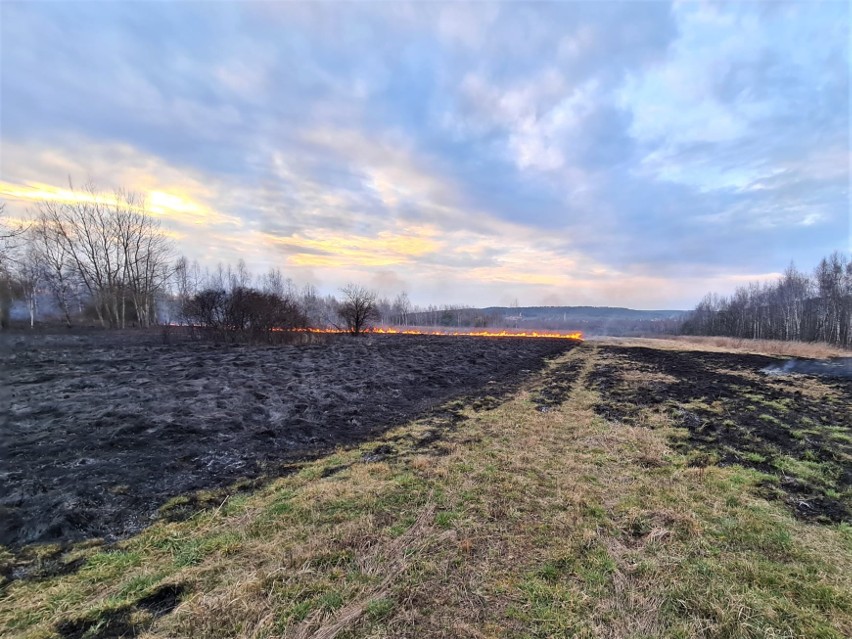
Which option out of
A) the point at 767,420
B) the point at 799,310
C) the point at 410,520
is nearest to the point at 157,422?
the point at 410,520

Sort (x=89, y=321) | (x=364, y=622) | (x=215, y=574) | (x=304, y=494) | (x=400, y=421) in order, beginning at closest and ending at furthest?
(x=364, y=622)
(x=215, y=574)
(x=304, y=494)
(x=400, y=421)
(x=89, y=321)

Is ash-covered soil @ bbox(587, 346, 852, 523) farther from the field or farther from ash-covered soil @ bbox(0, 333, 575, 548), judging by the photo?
ash-covered soil @ bbox(0, 333, 575, 548)

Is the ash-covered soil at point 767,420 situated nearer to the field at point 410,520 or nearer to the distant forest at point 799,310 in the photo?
the field at point 410,520

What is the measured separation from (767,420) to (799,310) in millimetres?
73040

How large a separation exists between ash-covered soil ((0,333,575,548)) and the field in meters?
0.05

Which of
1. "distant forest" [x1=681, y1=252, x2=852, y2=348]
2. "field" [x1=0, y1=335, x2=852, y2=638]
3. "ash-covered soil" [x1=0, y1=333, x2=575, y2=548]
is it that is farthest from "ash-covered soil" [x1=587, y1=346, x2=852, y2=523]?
"distant forest" [x1=681, y1=252, x2=852, y2=348]

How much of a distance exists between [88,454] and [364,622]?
5.75 m

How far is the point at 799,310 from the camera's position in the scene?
190 feet

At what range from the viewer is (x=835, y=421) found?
9.01m

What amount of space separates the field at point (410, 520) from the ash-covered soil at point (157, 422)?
0.17ft

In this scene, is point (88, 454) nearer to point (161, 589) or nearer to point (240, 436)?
point (240, 436)

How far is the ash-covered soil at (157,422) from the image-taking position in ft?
14.1

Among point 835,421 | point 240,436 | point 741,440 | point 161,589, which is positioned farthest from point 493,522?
point 835,421

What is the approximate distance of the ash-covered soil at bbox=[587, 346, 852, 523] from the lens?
5.20 metres
